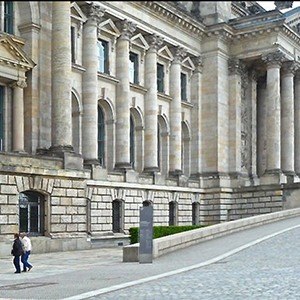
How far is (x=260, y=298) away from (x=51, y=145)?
23.3 metres

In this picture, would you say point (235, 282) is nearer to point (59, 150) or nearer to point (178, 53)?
point (59, 150)

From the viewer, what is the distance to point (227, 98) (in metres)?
55.4

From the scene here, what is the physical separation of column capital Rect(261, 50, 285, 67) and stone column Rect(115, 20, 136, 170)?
563 inches

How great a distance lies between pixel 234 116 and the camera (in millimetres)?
55000

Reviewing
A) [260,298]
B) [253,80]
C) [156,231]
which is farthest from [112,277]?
[253,80]

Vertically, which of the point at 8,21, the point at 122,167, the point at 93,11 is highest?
the point at 93,11

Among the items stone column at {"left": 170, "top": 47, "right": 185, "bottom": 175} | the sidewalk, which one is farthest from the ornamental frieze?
the sidewalk

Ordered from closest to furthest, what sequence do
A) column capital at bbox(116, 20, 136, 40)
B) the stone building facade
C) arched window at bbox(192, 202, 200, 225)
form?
the stone building facade < column capital at bbox(116, 20, 136, 40) < arched window at bbox(192, 202, 200, 225)

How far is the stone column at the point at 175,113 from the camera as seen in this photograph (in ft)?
169

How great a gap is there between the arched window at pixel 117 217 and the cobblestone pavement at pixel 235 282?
1817cm

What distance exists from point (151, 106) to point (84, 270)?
27.9 metres

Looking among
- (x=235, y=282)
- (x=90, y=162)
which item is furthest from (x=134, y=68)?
(x=235, y=282)

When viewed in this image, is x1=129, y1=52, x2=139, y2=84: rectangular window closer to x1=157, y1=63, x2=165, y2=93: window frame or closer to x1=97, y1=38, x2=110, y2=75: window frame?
x1=157, y1=63, x2=165, y2=93: window frame

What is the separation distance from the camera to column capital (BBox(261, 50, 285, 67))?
53406 mm
